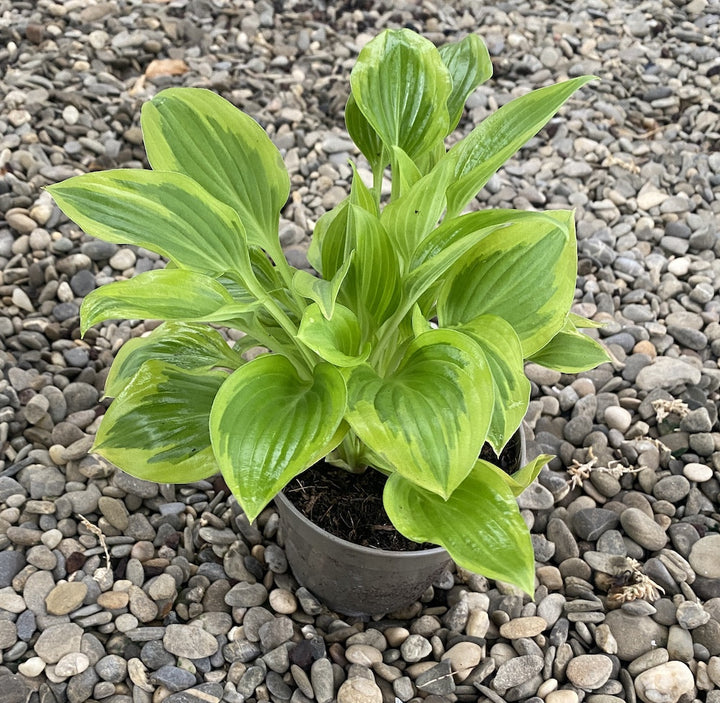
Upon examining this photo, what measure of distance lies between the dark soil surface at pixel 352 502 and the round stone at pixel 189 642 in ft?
0.96

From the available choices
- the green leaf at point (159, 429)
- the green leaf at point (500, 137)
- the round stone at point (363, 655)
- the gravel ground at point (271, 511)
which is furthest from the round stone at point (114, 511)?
the green leaf at point (500, 137)

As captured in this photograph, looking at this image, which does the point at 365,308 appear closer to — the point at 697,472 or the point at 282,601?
the point at 282,601

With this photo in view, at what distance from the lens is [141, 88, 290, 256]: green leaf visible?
1104 millimetres

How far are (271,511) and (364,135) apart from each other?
0.72m

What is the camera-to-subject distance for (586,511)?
152cm

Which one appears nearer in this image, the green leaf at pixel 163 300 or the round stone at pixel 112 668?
the green leaf at pixel 163 300

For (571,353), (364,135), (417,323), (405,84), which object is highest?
(405,84)

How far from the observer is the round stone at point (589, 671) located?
4.23 feet

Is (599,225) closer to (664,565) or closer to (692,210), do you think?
(692,210)

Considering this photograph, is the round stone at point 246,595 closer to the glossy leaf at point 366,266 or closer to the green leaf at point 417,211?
the glossy leaf at point 366,266

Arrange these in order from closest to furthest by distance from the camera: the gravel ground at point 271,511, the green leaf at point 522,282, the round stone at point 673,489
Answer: the green leaf at point 522,282 → the gravel ground at point 271,511 → the round stone at point 673,489

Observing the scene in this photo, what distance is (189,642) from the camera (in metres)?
1.30

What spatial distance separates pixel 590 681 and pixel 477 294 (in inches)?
26.9

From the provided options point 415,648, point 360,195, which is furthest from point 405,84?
point 415,648
